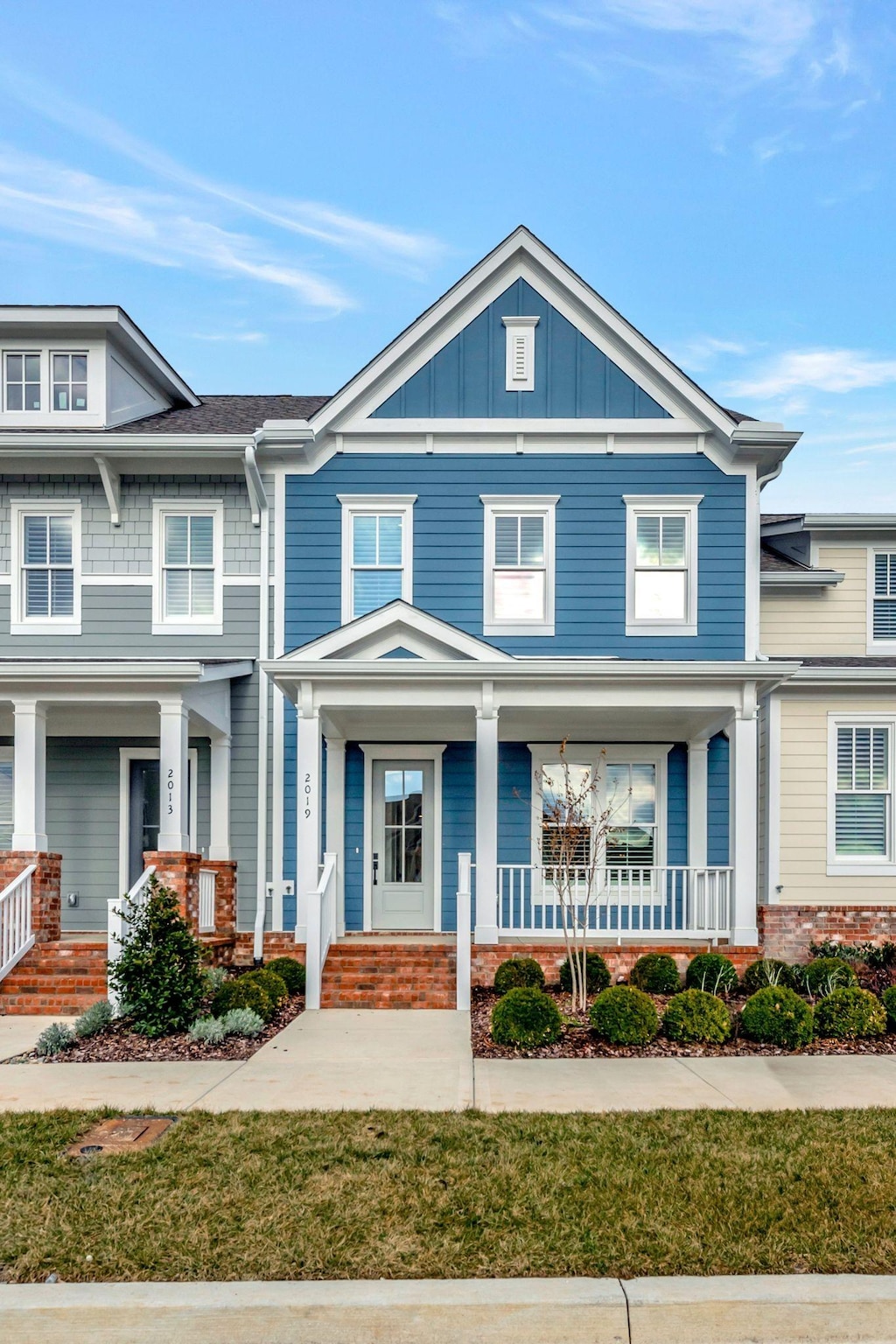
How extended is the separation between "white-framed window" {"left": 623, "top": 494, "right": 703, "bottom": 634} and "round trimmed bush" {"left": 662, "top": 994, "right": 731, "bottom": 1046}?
6059mm

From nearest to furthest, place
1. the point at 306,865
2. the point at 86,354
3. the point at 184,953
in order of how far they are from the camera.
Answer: the point at 184,953
the point at 306,865
the point at 86,354

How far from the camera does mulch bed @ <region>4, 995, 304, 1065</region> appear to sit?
9.14 m

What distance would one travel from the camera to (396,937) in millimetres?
14172

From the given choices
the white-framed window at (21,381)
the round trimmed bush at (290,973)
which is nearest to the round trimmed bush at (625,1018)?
the round trimmed bush at (290,973)

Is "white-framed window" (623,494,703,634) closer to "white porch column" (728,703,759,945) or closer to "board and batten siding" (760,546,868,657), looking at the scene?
"board and batten siding" (760,546,868,657)

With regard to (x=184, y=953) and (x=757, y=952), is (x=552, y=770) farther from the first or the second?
(x=184, y=953)

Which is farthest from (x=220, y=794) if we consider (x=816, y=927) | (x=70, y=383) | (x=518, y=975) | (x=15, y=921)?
(x=816, y=927)

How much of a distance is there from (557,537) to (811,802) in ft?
16.4

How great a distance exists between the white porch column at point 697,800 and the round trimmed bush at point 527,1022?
5444 mm

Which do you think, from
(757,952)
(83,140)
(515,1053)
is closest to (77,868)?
(515,1053)

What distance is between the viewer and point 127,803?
14844 mm

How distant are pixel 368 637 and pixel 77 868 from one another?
5.44 meters

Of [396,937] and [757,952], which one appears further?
[396,937]

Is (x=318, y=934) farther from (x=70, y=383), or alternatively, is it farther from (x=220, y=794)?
(x=70, y=383)
